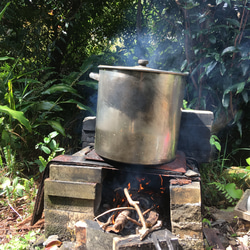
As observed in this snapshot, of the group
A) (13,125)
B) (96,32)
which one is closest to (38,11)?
(96,32)

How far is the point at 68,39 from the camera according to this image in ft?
10.8

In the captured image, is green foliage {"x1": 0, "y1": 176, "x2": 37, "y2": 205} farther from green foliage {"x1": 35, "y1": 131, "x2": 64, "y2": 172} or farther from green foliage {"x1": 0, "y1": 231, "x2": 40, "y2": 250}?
green foliage {"x1": 0, "y1": 231, "x2": 40, "y2": 250}

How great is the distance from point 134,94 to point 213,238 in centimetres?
112

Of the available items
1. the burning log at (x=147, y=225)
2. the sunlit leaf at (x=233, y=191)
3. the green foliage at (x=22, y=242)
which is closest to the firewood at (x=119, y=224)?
the burning log at (x=147, y=225)

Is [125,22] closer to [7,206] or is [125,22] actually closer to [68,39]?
[68,39]

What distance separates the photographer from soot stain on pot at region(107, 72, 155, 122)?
4.69 ft

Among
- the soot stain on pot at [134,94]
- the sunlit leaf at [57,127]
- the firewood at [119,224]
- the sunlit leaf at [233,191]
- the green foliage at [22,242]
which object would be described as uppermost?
the soot stain on pot at [134,94]

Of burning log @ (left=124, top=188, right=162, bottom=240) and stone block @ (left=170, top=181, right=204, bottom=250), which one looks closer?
burning log @ (left=124, top=188, right=162, bottom=240)

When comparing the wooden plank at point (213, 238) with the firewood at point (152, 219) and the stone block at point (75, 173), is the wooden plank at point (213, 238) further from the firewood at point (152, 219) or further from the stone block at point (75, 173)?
the stone block at point (75, 173)

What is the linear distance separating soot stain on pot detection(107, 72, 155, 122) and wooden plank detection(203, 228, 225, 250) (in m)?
0.93

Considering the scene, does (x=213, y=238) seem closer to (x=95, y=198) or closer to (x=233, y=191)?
(x=233, y=191)

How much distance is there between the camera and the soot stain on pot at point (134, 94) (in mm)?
1430

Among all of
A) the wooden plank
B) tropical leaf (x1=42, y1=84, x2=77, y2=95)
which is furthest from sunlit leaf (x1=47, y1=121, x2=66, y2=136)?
the wooden plank

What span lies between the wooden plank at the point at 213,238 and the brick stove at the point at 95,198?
6.6 inches
